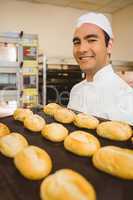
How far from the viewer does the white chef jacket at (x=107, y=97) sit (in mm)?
1278

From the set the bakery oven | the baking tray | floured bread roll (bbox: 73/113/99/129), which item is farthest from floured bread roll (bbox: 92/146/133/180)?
the bakery oven

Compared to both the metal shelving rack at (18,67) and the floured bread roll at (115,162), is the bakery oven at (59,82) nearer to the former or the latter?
the metal shelving rack at (18,67)

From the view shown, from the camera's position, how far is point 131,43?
454 centimetres

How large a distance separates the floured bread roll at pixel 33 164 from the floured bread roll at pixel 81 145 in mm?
102

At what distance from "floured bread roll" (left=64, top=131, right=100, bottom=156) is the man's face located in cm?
72

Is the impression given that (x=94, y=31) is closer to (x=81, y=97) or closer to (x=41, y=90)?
(x=81, y=97)

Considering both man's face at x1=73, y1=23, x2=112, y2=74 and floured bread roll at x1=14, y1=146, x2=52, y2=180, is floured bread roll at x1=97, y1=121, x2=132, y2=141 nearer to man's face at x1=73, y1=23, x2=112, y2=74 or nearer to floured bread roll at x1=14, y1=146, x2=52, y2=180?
floured bread roll at x1=14, y1=146, x2=52, y2=180

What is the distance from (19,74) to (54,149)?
8.50ft

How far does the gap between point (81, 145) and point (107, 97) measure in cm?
74

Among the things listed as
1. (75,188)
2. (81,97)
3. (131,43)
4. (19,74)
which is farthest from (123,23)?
(75,188)

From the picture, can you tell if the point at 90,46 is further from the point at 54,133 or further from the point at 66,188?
the point at 66,188

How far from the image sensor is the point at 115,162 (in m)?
0.56

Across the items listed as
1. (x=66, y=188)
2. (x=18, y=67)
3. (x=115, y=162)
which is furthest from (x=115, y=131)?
(x=18, y=67)

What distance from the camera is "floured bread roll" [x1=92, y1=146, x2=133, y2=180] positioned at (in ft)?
1.77
